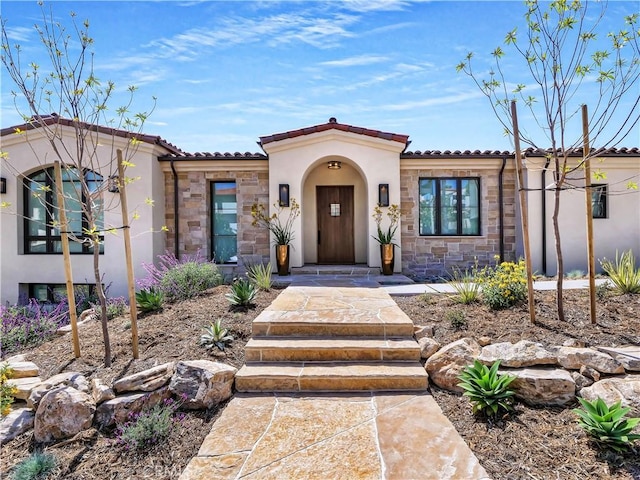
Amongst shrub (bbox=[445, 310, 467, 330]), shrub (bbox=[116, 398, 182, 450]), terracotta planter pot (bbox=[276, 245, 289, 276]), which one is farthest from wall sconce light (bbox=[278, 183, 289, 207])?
shrub (bbox=[116, 398, 182, 450])

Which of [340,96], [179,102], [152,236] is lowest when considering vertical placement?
[152,236]

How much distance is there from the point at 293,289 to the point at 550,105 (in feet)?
16.3

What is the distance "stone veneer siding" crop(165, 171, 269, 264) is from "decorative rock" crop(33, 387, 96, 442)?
6782mm

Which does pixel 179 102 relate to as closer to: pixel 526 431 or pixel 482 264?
pixel 526 431

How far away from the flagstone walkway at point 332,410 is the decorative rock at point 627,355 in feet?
6.10

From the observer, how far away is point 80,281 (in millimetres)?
9461

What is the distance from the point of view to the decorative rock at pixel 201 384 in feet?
11.0

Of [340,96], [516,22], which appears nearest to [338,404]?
[516,22]

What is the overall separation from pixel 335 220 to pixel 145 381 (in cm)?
804

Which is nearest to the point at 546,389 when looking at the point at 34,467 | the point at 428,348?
the point at 428,348

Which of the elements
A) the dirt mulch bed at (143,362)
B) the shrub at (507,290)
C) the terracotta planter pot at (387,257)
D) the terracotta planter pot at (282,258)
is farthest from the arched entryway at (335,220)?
the shrub at (507,290)

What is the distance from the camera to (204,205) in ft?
32.4

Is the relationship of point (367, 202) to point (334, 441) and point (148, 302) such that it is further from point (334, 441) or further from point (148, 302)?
point (334, 441)

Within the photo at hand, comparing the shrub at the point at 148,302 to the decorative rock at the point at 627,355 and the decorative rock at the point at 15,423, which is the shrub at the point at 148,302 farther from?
the decorative rock at the point at 627,355
